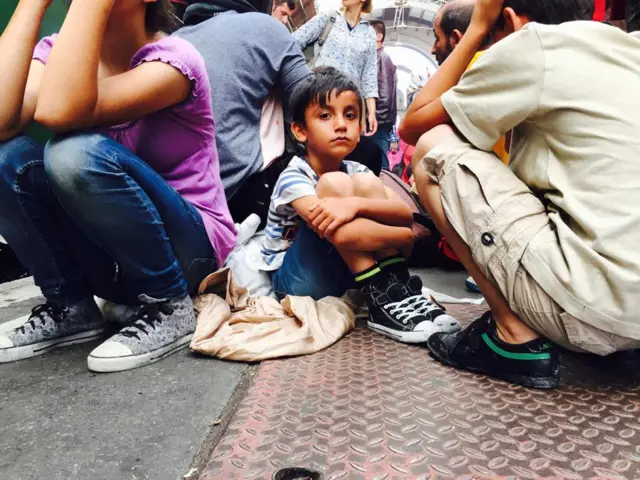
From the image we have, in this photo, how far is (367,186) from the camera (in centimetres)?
182

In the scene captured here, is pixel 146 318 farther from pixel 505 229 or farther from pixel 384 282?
pixel 505 229

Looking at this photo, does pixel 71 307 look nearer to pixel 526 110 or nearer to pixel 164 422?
pixel 164 422

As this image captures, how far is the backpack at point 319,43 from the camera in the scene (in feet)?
12.1

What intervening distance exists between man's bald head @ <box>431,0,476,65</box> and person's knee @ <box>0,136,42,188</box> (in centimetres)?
172

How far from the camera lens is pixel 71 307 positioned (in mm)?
1574

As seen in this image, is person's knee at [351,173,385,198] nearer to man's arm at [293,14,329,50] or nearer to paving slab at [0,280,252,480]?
paving slab at [0,280,252,480]

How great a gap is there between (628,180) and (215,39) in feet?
5.22

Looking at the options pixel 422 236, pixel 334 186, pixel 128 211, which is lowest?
pixel 422 236

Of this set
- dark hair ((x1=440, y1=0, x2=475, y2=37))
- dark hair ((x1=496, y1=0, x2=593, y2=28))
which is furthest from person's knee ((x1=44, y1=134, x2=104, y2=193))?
dark hair ((x1=440, y1=0, x2=475, y2=37))

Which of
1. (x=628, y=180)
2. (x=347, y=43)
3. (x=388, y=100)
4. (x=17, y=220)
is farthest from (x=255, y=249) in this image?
(x=388, y=100)

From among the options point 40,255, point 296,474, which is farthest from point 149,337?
point 296,474

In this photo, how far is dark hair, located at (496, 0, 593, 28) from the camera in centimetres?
162

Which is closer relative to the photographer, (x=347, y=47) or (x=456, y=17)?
(x=456, y=17)

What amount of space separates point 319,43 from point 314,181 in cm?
216
